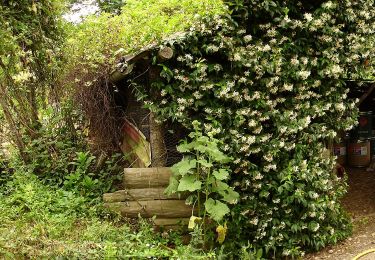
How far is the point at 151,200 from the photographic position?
5.56 m

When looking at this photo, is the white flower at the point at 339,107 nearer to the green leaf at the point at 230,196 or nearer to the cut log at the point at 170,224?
the green leaf at the point at 230,196

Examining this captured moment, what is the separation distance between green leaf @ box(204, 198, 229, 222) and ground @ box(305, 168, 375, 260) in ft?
A: 6.79

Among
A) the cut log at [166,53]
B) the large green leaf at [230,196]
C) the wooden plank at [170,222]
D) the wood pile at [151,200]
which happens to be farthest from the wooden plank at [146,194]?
the cut log at [166,53]

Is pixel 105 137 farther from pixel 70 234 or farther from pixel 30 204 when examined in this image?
pixel 70 234

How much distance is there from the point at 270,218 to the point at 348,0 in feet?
11.7

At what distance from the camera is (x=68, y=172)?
6676 millimetres

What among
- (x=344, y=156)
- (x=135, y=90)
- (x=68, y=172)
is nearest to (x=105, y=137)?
(x=68, y=172)

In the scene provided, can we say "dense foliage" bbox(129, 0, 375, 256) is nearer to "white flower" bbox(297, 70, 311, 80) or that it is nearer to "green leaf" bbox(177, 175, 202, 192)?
"white flower" bbox(297, 70, 311, 80)

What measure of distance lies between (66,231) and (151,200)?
1.25 meters

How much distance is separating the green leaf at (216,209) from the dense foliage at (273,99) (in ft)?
2.02

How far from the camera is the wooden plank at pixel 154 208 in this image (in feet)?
18.0

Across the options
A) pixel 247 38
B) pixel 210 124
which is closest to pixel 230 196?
pixel 210 124

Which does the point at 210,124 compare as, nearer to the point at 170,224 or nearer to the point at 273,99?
the point at 273,99

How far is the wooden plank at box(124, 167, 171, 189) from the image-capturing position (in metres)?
5.54
